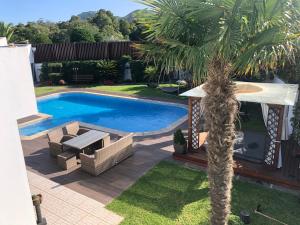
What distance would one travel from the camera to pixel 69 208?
31.6 ft

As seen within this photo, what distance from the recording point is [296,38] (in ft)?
17.8

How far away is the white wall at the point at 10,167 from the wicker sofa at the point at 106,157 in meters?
4.56

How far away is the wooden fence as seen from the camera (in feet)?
115

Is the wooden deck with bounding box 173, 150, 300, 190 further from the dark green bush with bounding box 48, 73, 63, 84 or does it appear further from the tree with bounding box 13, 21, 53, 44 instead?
the tree with bounding box 13, 21, 53, 44

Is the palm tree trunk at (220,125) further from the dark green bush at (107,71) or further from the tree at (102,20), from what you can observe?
the tree at (102,20)

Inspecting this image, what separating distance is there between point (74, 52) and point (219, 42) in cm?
3304

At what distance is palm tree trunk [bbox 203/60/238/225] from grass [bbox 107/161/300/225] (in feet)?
Answer: 7.26

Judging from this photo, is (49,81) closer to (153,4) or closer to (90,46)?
(90,46)

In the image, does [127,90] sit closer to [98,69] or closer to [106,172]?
[98,69]

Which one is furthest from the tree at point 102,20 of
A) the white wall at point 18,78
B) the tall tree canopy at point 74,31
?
the white wall at point 18,78

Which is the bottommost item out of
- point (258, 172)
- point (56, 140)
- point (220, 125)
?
point (258, 172)

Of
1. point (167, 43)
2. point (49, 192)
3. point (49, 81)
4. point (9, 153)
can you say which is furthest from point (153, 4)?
point (49, 81)

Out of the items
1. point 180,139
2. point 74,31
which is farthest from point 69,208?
point 74,31

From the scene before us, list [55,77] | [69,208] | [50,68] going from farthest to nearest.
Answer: [50,68], [55,77], [69,208]
